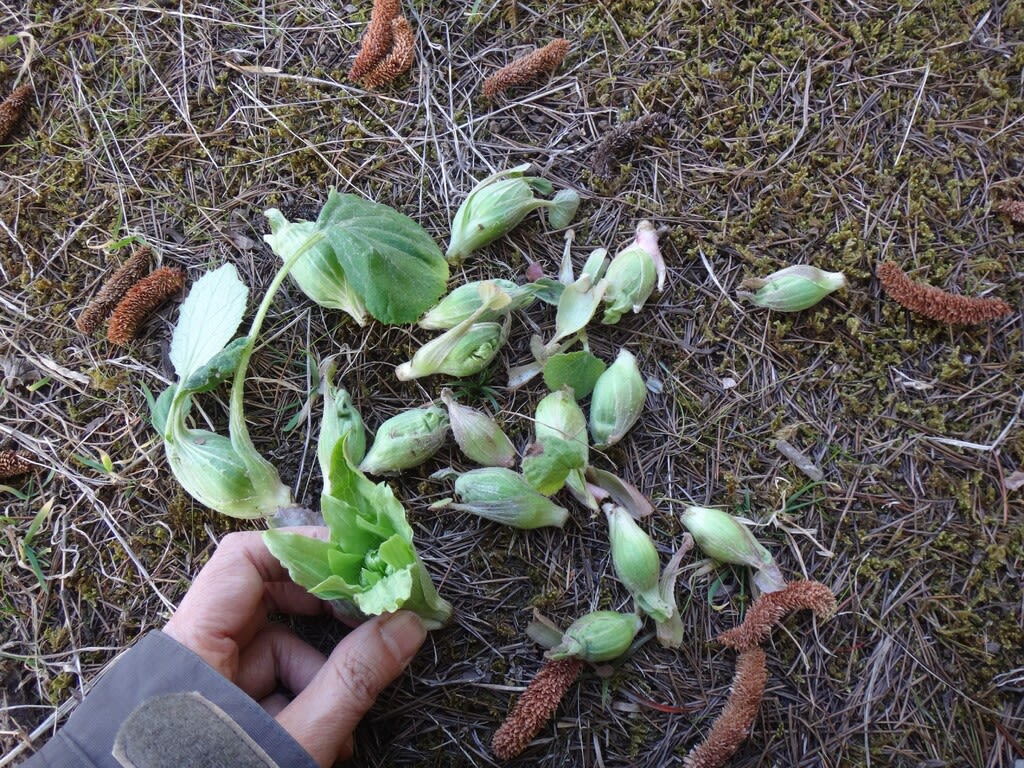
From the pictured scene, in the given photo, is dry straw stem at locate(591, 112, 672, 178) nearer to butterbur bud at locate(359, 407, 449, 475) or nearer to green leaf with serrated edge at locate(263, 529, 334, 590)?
butterbur bud at locate(359, 407, 449, 475)

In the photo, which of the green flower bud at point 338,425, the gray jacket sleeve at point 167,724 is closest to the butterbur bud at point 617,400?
the green flower bud at point 338,425

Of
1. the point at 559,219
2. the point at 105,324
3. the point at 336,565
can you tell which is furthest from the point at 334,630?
the point at 559,219

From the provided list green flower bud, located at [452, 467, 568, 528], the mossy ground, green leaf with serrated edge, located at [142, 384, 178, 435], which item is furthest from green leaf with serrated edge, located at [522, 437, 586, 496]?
green leaf with serrated edge, located at [142, 384, 178, 435]

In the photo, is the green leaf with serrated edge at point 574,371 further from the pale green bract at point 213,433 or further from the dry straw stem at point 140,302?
the dry straw stem at point 140,302

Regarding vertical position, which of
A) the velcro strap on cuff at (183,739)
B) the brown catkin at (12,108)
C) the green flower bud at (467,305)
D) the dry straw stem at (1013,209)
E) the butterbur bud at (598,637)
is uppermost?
the brown catkin at (12,108)

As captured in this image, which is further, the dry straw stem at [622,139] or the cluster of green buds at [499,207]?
the dry straw stem at [622,139]

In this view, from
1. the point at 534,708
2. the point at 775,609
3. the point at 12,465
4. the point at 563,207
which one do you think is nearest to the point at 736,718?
the point at 775,609
